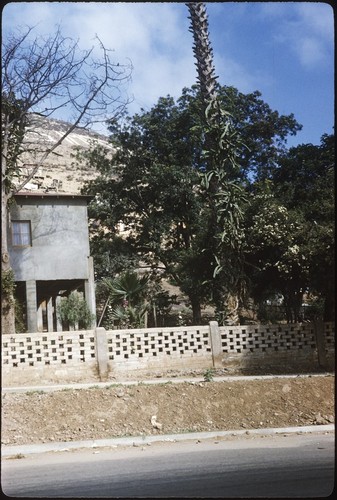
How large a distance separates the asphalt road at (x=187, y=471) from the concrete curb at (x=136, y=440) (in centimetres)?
32

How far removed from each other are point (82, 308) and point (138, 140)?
14352mm

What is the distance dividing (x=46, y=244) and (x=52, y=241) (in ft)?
0.86

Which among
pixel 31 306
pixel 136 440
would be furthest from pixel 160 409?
pixel 31 306

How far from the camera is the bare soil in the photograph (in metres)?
11.2

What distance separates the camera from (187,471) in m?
7.64

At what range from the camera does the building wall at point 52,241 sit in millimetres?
22438

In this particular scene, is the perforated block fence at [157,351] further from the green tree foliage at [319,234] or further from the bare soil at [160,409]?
the bare soil at [160,409]

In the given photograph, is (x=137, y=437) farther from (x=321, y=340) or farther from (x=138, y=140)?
(x=138, y=140)

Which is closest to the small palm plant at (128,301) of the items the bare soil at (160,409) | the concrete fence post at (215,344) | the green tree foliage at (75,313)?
the green tree foliage at (75,313)

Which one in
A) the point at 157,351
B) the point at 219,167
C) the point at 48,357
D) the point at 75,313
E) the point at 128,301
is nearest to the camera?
the point at 48,357

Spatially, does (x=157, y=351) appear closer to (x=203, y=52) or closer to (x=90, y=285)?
(x=90, y=285)

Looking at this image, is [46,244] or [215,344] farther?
[46,244]

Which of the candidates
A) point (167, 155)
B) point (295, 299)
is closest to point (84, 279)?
point (295, 299)

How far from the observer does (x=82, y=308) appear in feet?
82.0
